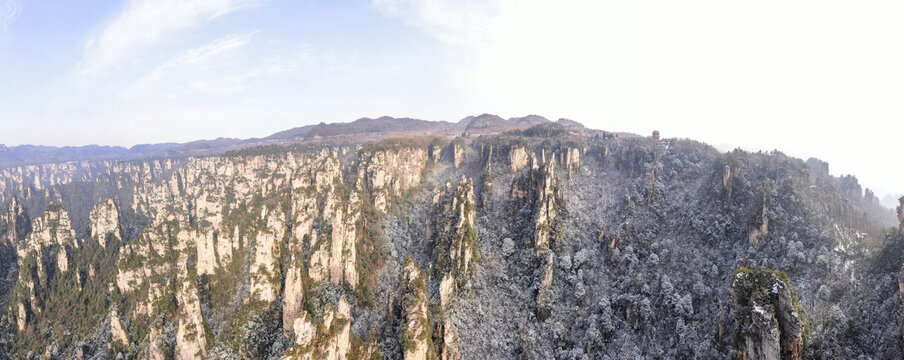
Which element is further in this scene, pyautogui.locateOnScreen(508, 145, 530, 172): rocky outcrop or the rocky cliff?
pyautogui.locateOnScreen(508, 145, 530, 172): rocky outcrop

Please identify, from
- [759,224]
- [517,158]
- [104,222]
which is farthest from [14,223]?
[759,224]

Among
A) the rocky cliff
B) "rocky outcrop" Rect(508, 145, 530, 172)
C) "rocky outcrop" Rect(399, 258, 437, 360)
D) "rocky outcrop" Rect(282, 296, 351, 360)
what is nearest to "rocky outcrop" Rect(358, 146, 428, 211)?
the rocky cliff

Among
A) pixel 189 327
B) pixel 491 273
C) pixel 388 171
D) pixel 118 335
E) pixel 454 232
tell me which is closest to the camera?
pixel 189 327

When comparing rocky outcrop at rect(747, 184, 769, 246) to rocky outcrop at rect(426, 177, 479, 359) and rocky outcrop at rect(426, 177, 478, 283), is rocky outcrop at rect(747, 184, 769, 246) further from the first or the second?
rocky outcrop at rect(426, 177, 478, 283)

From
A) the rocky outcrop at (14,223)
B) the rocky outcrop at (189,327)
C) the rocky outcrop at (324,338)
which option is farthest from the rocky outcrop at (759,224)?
the rocky outcrop at (14,223)

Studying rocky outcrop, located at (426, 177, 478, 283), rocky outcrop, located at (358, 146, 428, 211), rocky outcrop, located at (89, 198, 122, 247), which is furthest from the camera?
rocky outcrop, located at (358, 146, 428, 211)

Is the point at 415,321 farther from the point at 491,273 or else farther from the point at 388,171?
the point at 388,171

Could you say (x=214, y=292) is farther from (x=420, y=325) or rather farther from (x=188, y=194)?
(x=188, y=194)

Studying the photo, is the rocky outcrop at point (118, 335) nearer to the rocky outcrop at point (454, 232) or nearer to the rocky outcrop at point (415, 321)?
the rocky outcrop at point (415, 321)
